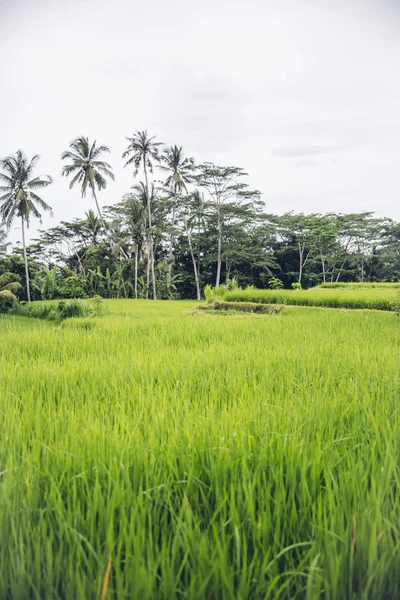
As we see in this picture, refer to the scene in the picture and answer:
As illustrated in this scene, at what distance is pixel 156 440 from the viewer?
114 cm

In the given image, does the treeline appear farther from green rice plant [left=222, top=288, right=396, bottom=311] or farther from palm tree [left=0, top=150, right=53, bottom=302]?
green rice plant [left=222, top=288, right=396, bottom=311]

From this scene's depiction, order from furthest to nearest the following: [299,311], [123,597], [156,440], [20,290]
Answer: [20,290], [299,311], [156,440], [123,597]

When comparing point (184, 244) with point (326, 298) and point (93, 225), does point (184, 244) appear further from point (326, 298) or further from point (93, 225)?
point (326, 298)

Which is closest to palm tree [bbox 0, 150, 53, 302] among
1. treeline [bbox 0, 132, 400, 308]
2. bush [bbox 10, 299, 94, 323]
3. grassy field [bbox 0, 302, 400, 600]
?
treeline [bbox 0, 132, 400, 308]

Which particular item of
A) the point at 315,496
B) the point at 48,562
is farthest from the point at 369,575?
the point at 48,562

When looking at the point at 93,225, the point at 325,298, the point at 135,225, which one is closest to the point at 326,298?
the point at 325,298

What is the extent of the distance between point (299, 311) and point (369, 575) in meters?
6.75

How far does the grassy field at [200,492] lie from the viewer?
2.21ft

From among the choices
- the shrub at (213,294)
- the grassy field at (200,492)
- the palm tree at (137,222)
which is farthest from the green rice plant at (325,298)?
the palm tree at (137,222)

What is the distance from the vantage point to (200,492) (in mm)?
976

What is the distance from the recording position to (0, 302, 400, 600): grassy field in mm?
672

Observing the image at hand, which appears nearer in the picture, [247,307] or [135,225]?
[247,307]

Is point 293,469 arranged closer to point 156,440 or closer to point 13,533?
point 156,440

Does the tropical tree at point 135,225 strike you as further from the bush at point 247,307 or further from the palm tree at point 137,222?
the bush at point 247,307
